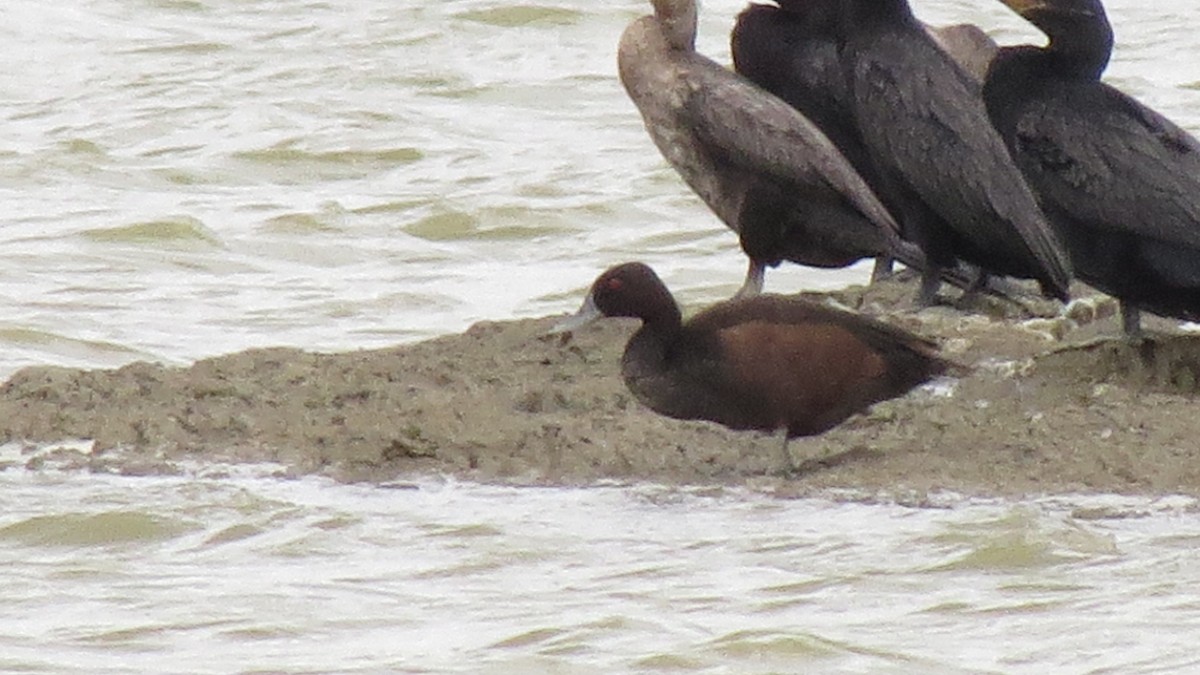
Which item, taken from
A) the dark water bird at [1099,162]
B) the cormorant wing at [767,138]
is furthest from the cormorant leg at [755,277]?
the dark water bird at [1099,162]

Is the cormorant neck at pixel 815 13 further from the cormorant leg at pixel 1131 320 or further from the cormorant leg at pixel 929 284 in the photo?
the cormorant leg at pixel 1131 320

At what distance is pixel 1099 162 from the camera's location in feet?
28.5

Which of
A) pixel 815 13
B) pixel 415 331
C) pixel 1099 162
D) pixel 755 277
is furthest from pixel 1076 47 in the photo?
pixel 415 331

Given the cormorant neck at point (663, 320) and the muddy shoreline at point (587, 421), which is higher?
the cormorant neck at point (663, 320)

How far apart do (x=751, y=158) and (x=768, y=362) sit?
76.5 inches

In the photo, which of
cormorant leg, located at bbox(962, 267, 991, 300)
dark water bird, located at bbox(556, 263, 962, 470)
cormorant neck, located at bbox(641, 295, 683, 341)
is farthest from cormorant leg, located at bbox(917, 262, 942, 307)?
cormorant neck, located at bbox(641, 295, 683, 341)

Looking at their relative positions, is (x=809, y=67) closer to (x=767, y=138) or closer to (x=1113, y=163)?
(x=767, y=138)

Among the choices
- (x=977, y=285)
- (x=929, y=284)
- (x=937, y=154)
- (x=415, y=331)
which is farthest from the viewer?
(x=415, y=331)

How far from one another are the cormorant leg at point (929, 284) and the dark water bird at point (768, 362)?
1.70m

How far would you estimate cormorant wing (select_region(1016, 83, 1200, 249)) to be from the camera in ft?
28.0

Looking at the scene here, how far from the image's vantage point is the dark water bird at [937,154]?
8984 millimetres

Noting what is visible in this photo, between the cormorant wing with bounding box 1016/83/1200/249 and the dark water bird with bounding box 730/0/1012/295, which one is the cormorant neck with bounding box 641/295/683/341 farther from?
the dark water bird with bounding box 730/0/1012/295

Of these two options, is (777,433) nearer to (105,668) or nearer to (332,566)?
(332,566)

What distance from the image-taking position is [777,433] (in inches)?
300
